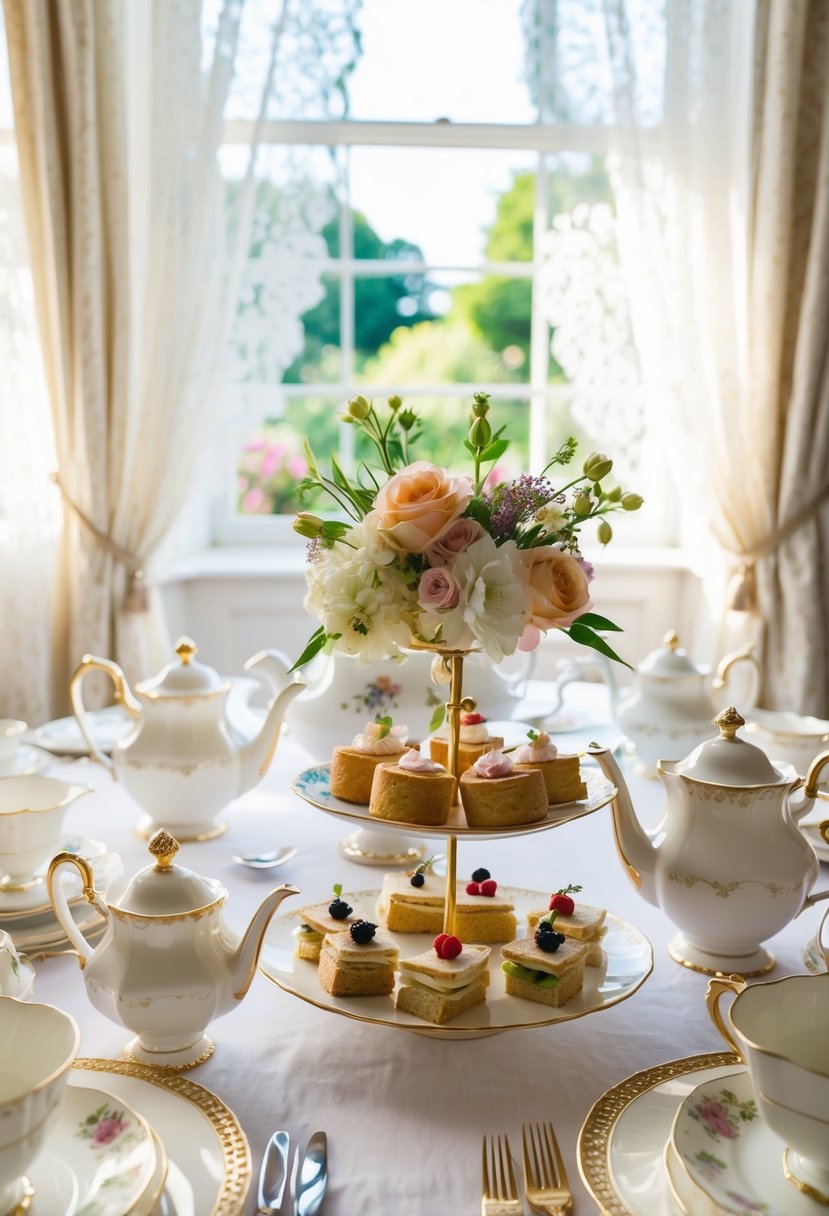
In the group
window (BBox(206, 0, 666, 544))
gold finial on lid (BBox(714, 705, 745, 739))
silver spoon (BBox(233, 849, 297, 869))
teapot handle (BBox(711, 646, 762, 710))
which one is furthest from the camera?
window (BBox(206, 0, 666, 544))

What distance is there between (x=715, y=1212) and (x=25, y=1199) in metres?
0.44

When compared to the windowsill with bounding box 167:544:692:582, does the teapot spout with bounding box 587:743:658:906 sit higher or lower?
higher

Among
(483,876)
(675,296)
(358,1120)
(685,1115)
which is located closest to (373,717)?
(483,876)

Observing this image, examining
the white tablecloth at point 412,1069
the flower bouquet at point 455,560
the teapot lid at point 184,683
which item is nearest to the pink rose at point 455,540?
the flower bouquet at point 455,560

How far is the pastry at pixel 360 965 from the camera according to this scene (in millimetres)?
967

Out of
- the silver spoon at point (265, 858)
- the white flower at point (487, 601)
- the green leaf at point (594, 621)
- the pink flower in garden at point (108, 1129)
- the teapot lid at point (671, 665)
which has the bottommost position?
the silver spoon at point (265, 858)

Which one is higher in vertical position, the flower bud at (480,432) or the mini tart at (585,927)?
the flower bud at (480,432)

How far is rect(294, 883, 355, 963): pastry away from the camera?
3.40ft

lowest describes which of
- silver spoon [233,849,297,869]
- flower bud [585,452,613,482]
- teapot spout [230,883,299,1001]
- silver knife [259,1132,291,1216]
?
silver spoon [233,849,297,869]

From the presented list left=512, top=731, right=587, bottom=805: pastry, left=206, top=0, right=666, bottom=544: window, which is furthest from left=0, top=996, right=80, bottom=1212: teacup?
left=206, top=0, right=666, bottom=544: window

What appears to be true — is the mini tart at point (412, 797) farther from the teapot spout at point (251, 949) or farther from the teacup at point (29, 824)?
the teacup at point (29, 824)

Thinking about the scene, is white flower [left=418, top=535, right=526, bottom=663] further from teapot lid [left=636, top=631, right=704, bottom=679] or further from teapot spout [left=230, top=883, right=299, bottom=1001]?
teapot lid [left=636, top=631, right=704, bottom=679]

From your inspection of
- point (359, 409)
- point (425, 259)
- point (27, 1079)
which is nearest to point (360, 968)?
point (27, 1079)

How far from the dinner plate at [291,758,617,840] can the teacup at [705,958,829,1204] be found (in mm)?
238
